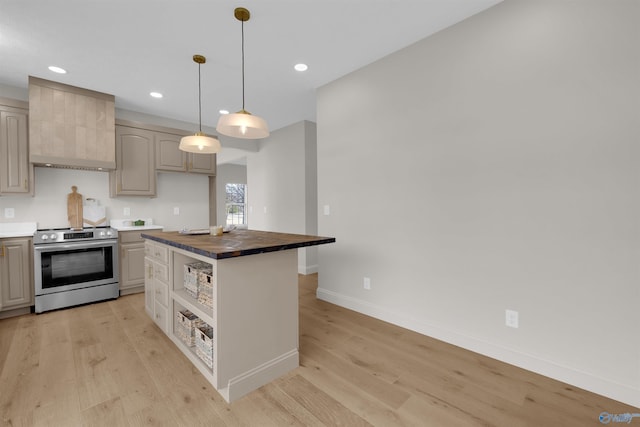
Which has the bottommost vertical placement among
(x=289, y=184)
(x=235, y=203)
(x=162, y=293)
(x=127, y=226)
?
(x=162, y=293)

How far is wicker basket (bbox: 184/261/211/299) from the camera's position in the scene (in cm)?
210

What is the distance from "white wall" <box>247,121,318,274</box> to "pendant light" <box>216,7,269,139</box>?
2.41 m

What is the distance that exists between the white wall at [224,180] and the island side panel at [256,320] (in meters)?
6.70

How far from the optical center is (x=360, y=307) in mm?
3100

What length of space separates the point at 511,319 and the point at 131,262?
14.0ft

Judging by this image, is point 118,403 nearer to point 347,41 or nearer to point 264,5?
point 264,5

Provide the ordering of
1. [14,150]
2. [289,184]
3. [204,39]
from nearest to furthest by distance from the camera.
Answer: [204,39]
[14,150]
[289,184]

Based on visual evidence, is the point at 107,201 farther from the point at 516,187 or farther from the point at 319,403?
the point at 516,187

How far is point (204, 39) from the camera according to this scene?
2482 millimetres

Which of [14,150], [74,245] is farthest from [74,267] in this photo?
[14,150]

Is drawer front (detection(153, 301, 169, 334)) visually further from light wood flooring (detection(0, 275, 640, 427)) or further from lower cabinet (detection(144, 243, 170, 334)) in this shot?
light wood flooring (detection(0, 275, 640, 427))

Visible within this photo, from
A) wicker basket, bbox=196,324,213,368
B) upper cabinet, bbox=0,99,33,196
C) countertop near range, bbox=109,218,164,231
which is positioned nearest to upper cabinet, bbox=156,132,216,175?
countertop near range, bbox=109,218,164,231

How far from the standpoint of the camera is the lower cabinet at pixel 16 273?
2.97 m

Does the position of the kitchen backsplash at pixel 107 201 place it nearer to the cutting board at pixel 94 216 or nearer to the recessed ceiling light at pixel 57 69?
the cutting board at pixel 94 216
